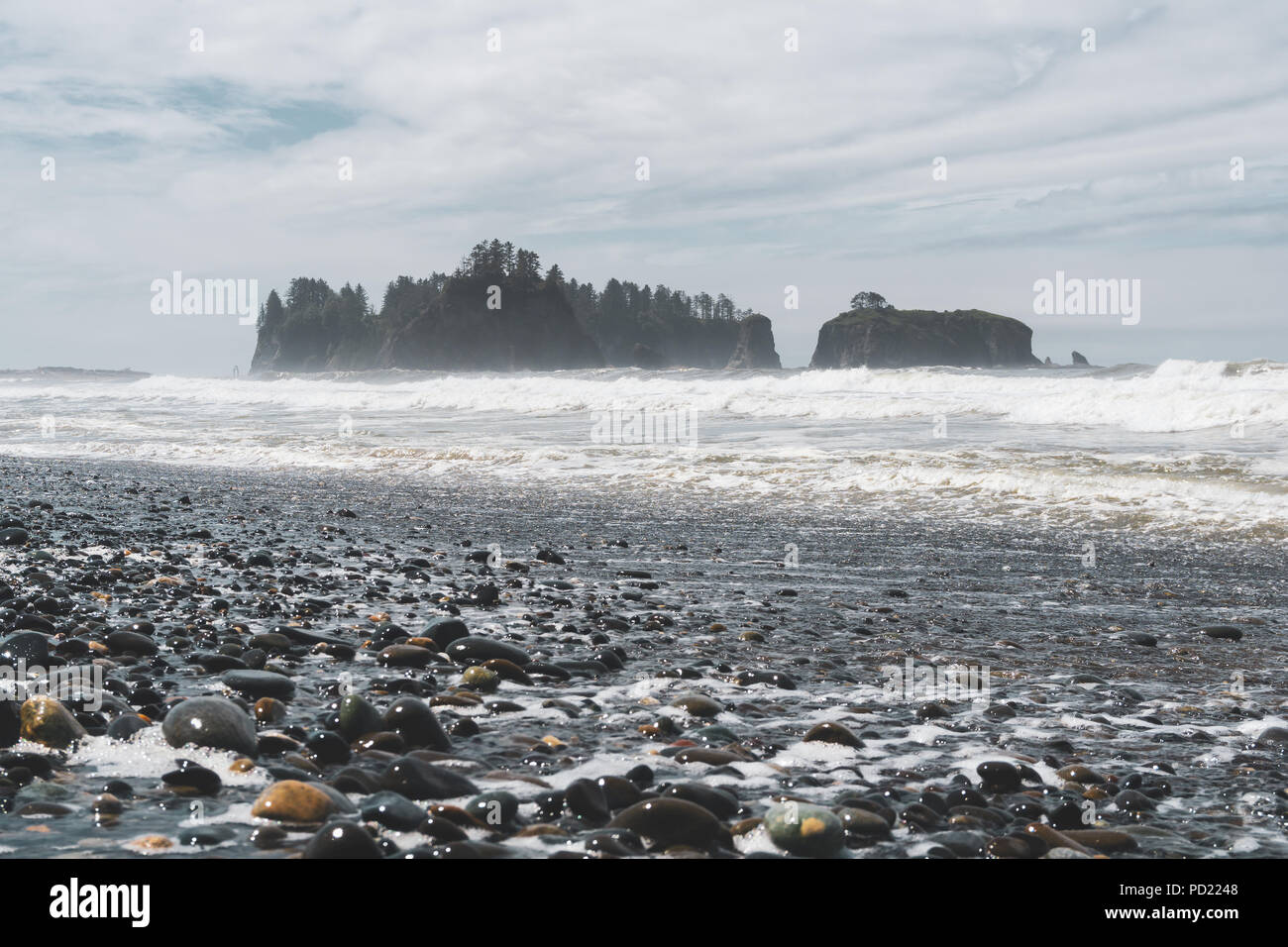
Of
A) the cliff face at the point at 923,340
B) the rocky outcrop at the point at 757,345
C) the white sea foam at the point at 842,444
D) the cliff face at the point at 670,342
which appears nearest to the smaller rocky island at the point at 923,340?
the cliff face at the point at 923,340

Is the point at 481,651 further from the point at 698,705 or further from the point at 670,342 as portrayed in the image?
the point at 670,342

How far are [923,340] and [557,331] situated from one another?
4551 cm

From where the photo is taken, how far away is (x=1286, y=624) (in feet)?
19.9

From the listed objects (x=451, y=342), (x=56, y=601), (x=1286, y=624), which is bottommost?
(x=1286, y=624)

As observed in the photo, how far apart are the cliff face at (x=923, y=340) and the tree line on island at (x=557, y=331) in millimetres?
123

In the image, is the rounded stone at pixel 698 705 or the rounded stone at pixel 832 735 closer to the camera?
the rounded stone at pixel 832 735

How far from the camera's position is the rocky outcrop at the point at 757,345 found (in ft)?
469

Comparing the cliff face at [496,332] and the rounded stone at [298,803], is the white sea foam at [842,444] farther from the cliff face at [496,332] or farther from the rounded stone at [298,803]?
the cliff face at [496,332]

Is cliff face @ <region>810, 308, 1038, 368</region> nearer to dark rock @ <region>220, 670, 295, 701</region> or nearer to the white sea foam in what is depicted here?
the white sea foam

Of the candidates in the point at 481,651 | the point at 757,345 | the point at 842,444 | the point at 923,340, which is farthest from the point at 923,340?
the point at 481,651
